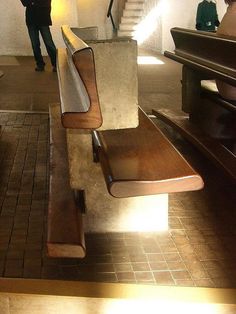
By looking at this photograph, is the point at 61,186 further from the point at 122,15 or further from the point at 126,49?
the point at 122,15

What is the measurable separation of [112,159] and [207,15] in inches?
371

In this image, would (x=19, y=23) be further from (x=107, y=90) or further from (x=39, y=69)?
(x=107, y=90)

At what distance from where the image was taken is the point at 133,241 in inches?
86.7

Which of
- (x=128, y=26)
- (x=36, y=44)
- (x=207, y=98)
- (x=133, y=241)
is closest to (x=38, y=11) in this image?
(x=36, y=44)

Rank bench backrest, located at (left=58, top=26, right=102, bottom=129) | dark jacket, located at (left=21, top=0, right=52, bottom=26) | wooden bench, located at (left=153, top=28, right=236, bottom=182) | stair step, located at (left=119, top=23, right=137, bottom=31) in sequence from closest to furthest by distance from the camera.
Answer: bench backrest, located at (left=58, top=26, right=102, bottom=129)
wooden bench, located at (left=153, top=28, right=236, bottom=182)
dark jacket, located at (left=21, top=0, right=52, bottom=26)
stair step, located at (left=119, top=23, right=137, bottom=31)

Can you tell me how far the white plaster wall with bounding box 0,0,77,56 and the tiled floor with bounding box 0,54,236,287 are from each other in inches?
293

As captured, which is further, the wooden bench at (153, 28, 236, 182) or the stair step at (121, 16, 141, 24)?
the stair step at (121, 16, 141, 24)

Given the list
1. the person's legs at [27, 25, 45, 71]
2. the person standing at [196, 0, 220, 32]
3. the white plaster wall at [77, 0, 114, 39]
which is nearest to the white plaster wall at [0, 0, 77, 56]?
the person's legs at [27, 25, 45, 71]

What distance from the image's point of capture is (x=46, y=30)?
7867 millimetres

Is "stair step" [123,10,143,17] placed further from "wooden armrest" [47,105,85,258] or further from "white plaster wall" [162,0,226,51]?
"wooden armrest" [47,105,85,258]

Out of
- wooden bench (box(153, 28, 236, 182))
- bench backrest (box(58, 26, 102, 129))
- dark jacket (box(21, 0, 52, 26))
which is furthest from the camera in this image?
dark jacket (box(21, 0, 52, 26))

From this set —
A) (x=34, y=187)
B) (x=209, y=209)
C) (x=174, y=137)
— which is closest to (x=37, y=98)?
(x=174, y=137)

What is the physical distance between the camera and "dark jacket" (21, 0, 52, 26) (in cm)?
759

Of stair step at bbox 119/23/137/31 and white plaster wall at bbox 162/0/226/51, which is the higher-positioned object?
white plaster wall at bbox 162/0/226/51
